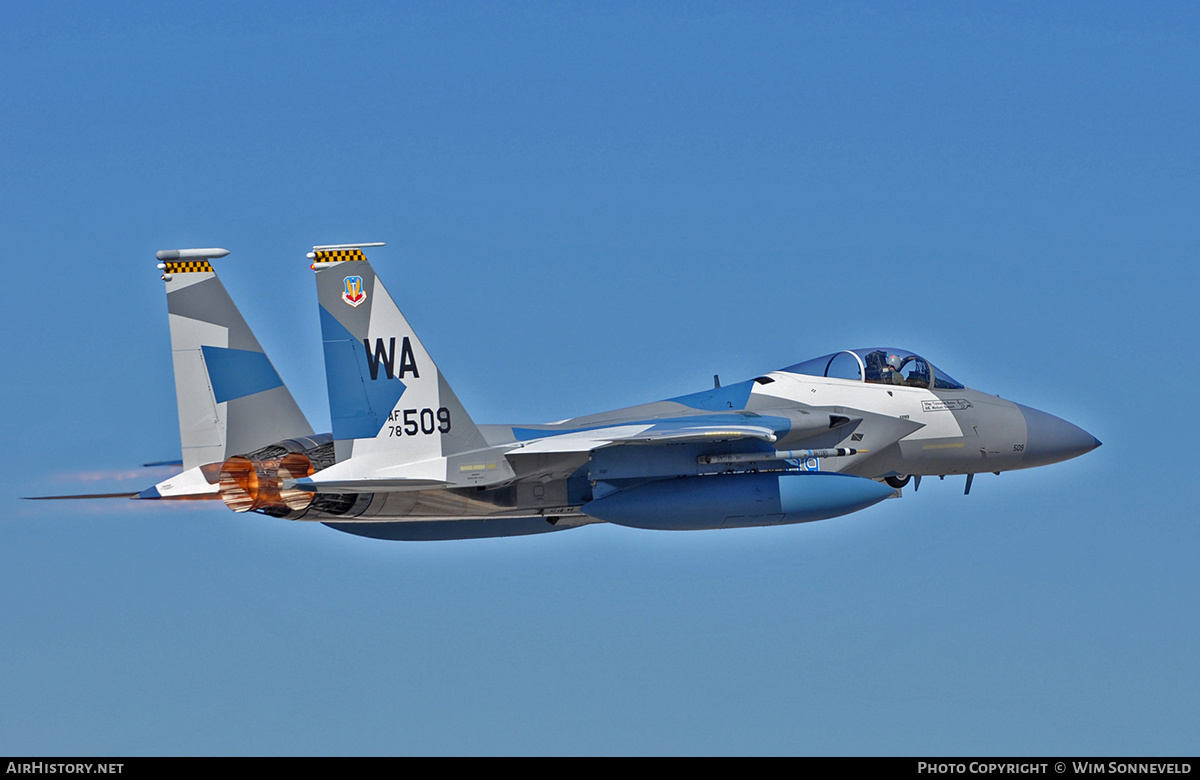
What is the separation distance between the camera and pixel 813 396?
21984 mm

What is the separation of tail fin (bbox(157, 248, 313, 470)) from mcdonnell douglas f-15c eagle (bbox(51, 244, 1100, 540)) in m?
0.02

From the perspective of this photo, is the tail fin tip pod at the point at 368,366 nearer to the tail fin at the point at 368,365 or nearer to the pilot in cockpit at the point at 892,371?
the tail fin at the point at 368,365

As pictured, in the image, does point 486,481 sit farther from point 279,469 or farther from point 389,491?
point 279,469

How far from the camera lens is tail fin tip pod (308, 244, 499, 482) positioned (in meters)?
18.0

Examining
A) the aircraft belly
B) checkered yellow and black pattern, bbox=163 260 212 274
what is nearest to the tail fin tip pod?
the aircraft belly

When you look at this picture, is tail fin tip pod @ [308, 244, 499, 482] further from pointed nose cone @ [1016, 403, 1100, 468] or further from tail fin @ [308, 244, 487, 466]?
pointed nose cone @ [1016, 403, 1100, 468]

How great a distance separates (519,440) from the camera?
64.7ft

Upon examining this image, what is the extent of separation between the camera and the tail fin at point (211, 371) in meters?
20.9

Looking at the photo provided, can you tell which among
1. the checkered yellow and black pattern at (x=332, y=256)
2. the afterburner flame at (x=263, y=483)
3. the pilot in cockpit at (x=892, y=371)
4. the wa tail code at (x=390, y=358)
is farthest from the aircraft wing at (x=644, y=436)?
the pilot in cockpit at (x=892, y=371)

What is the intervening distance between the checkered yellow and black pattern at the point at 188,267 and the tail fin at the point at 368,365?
384cm
